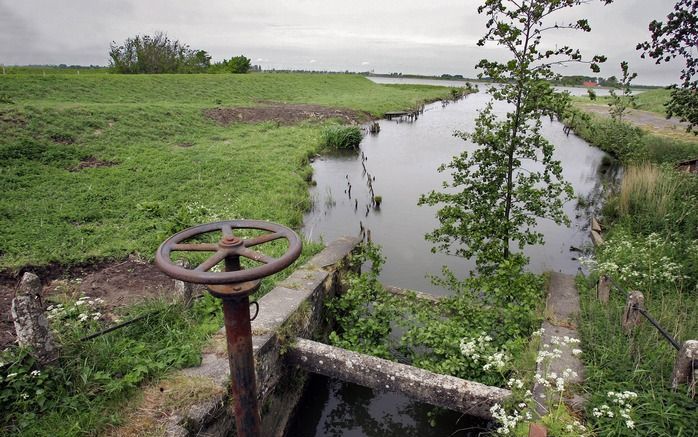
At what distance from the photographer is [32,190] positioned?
8398mm

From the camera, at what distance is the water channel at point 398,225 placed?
4.45 metres

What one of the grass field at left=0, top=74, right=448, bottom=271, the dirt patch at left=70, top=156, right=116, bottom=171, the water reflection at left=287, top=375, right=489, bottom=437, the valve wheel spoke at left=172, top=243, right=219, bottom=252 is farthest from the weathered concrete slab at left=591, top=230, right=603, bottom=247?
the dirt patch at left=70, top=156, right=116, bottom=171

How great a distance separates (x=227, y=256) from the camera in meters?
2.34

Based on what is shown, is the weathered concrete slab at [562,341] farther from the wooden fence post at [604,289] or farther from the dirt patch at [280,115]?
the dirt patch at [280,115]

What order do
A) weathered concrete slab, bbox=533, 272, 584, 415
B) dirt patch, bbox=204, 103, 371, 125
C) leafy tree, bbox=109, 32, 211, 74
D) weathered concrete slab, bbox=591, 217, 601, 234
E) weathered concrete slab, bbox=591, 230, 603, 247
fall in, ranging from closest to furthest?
weathered concrete slab, bbox=533, 272, 584, 415 → weathered concrete slab, bbox=591, 230, 603, 247 → weathered concrete slab, bbox=591, 217, 601, 234 → dirt patch, bbox=204, 103, 371, 125 → leafy tree, bbox=109, 32, 211, 74

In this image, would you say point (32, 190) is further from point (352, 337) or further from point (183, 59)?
point (183, 59)

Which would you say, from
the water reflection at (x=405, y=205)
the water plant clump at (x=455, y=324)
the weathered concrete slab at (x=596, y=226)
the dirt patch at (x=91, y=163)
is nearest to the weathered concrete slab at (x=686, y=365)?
the water plant clump at (x=455, y=324)

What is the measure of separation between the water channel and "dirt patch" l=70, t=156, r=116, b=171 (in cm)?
587

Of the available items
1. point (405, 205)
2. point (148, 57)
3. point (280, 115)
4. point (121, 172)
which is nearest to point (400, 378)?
point (405, 205)

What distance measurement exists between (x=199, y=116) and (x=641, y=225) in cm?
1740

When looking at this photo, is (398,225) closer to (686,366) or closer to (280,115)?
(686,366)

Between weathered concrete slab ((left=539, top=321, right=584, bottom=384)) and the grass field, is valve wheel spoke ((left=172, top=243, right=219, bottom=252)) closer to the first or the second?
weathered concrete slab ((left=539, top=321, right=584, bottom=384))

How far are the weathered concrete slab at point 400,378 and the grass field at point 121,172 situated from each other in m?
3.62

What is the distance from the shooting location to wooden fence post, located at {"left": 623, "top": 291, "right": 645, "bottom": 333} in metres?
3.56
